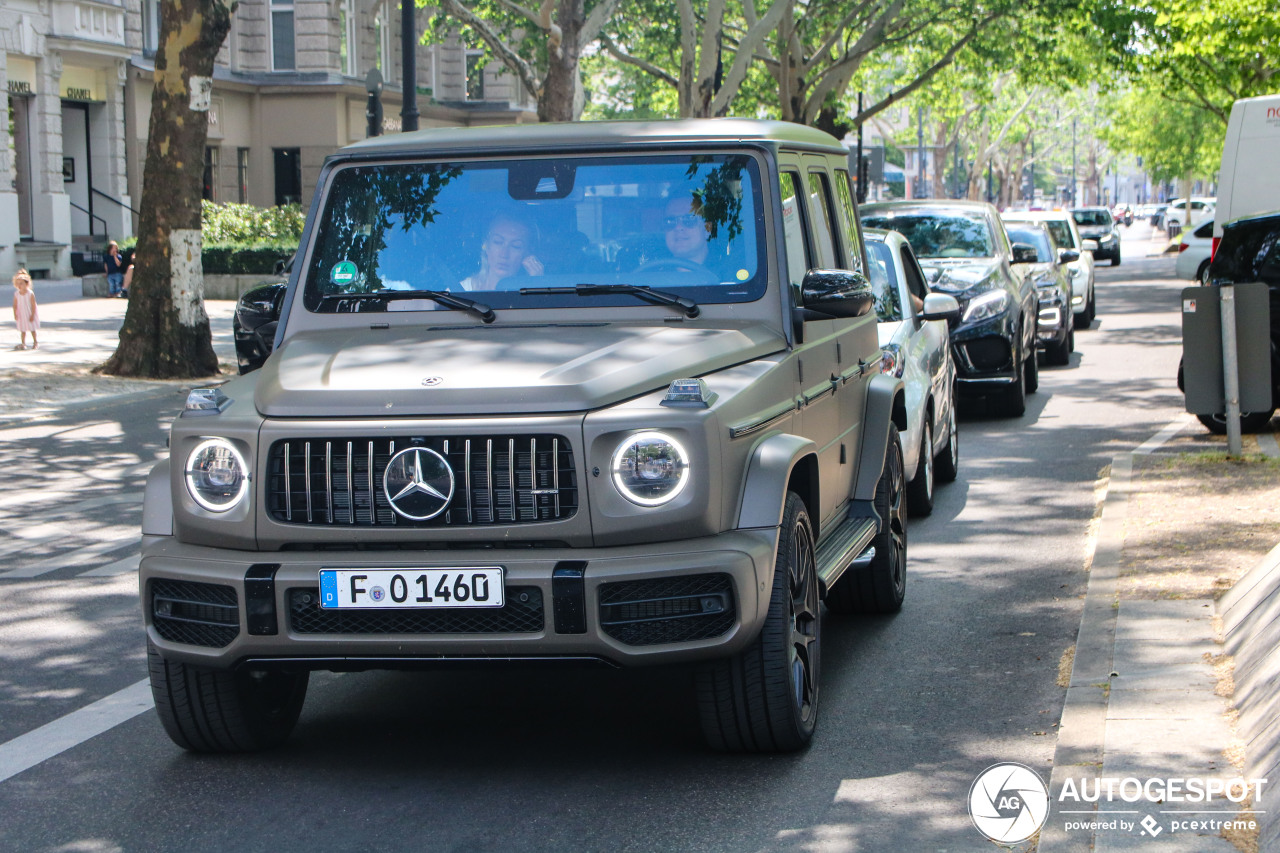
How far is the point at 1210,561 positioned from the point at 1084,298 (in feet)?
57.3

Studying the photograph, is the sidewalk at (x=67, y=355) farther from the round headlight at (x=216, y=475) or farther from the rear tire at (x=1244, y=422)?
the round headlight at (x=216, y=475)

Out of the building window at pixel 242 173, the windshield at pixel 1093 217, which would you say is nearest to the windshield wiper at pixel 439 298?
the building window at pixel 242 173

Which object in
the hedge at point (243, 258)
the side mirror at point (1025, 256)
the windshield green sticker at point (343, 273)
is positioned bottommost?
the hedge at point (243, 258)

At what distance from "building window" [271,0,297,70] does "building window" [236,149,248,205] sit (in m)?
2.46

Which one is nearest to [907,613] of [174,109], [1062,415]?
[1062,415]

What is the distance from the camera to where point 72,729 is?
18.2ft

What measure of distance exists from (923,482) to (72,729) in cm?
524

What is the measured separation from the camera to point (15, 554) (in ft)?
28.6

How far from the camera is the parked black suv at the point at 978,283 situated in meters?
13.4

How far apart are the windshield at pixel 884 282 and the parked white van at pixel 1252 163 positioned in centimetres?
1109

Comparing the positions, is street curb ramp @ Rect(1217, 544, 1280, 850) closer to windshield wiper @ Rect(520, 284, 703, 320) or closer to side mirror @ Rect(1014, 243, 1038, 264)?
windshield wiper @ Rect(520, 284, 703, 320)

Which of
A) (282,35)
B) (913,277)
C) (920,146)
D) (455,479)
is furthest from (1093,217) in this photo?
(455,479)

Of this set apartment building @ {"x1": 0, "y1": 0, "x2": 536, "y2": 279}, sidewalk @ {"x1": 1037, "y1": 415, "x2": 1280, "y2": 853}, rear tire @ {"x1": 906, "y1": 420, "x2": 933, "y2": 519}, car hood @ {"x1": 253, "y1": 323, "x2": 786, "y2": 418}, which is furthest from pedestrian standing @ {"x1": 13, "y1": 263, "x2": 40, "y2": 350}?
car hood @ {"x1": 253, "y1": 323, "x2": 786, "y2": 418}

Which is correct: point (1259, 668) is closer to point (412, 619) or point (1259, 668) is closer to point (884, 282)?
point (412, 619)
